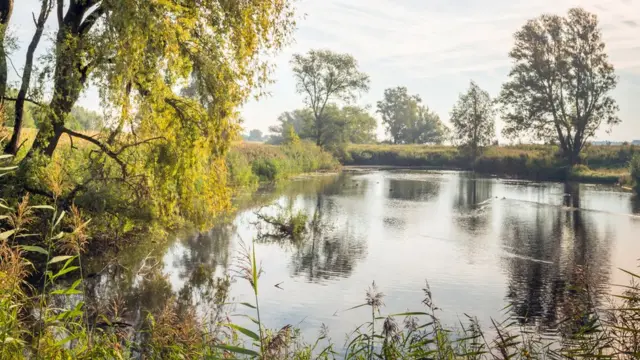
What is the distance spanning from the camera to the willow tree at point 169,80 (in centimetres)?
1061

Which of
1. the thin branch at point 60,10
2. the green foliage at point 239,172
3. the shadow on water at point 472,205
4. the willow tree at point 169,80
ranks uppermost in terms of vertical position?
the thin branch at point 60,10

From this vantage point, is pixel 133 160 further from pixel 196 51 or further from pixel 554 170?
pixel 554 170

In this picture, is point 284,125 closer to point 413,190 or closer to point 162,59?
point 413,190

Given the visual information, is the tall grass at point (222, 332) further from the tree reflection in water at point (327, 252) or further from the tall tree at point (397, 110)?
the tall tree at point (397, 110)

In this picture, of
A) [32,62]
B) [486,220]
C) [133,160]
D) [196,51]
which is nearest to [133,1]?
[196,51]

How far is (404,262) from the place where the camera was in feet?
45.3

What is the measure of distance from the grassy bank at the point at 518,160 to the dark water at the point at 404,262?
17.6 m

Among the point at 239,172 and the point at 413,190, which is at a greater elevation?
the point at 239,172

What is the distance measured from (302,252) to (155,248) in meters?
3.78

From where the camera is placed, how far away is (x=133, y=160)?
12727mm

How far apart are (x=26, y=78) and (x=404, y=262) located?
30.3 ft

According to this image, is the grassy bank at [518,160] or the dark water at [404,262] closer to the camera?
the dark water at [404,262]

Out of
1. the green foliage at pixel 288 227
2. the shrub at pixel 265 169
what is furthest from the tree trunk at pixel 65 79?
the shrub at pixel 265 169

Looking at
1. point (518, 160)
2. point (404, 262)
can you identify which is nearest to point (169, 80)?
point (404, 262)
